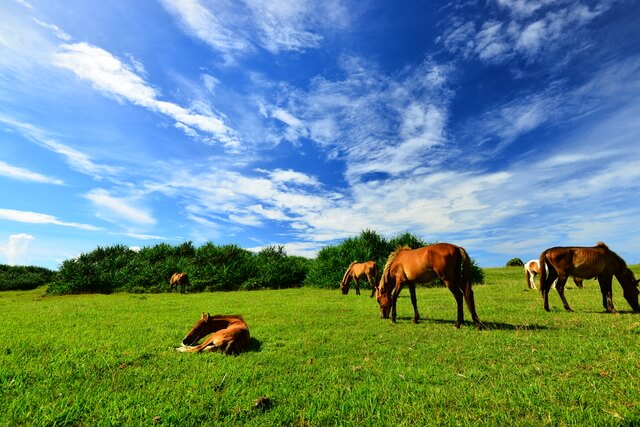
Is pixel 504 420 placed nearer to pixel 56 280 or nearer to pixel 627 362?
pixel 627 362

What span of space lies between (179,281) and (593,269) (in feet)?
78.9

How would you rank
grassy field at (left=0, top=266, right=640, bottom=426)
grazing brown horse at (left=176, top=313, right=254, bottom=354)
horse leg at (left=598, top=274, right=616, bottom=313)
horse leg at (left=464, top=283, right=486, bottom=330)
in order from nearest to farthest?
grassy field at (left=0, top=266, right=640, bottom=426), grazing brown horse at (left=176, top=313, right=254, bottom=354), horse leg at (left=464, top=283, right=486, bottom=330), horse leg at (left=598, top=274, right=616, bottom=313)

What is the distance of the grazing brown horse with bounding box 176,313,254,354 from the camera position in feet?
22.8

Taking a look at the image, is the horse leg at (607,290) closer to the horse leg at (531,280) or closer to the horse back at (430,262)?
the horse back at (430,262)

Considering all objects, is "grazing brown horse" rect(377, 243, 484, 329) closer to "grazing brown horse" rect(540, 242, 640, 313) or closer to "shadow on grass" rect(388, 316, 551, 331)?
"shadow on grass" rect(388, 316, 551, 331)

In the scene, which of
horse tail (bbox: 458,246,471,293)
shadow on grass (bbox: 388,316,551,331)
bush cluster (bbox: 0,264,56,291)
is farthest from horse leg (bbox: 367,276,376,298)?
bush cluster (bbox: 0,264,56,291)

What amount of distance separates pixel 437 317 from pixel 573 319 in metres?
3.85

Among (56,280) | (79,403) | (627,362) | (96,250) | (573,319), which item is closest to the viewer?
(79,403)

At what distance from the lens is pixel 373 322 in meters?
10.3

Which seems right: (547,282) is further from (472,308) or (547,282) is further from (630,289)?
(472,308)

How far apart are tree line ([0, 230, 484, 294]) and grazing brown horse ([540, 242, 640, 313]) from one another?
12.9 meters

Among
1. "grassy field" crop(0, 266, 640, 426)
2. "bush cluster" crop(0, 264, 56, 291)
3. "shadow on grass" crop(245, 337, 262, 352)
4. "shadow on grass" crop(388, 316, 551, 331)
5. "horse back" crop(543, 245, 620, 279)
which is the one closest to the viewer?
"grassy field" crop(0, 266, 640, 426)

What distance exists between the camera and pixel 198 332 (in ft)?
25.1

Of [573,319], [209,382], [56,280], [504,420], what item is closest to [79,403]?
[209,382]
